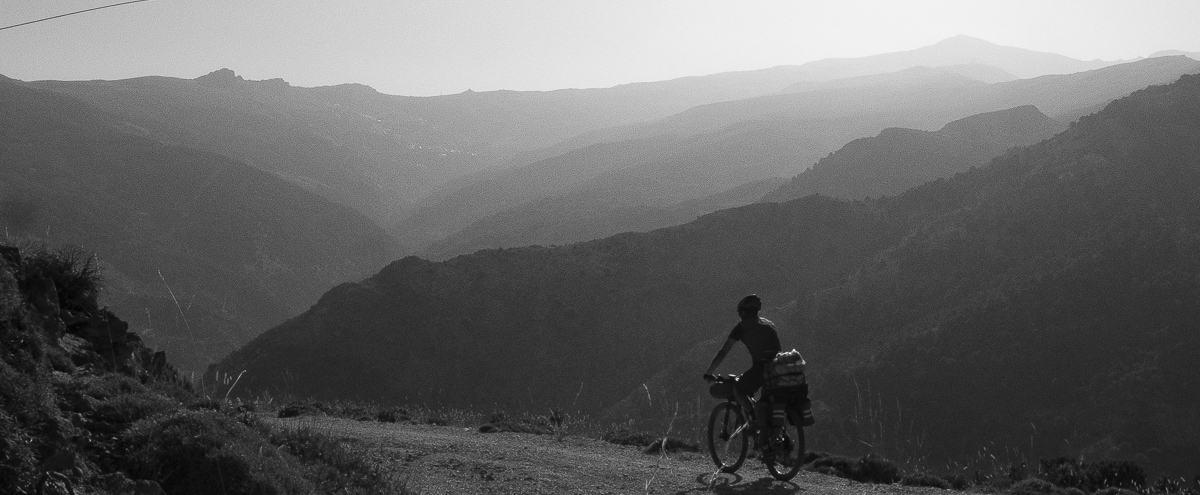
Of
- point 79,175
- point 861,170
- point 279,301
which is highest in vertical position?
point 79,175

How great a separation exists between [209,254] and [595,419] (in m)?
59.3

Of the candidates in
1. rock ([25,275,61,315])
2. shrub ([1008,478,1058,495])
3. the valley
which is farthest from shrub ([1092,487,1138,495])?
rock ([25,275,61,315])

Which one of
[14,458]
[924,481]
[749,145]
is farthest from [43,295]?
[749,145]

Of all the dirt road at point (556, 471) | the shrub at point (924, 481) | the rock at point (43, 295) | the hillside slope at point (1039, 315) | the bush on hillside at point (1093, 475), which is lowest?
the hillside slope at point (1039, 315)

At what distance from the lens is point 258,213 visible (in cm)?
9138

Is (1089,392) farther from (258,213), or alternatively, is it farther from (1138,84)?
(1138,84)

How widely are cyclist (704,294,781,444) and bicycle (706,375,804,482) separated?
0.29 feet

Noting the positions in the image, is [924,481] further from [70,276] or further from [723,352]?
[70,276]

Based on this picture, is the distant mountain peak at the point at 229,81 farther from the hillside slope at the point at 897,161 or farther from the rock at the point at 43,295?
the rock at the point at 43,295

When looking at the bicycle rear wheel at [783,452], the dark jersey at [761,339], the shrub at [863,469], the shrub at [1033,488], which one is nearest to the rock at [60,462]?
the dark jersey at [761,339]

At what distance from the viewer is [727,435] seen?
799cm

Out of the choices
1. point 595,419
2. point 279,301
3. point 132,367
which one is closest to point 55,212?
point 279,301

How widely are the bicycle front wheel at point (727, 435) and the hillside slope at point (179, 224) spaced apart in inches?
2152

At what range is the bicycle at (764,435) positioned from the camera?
24.1ft
